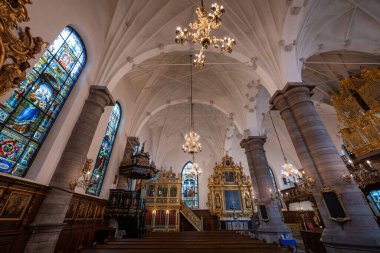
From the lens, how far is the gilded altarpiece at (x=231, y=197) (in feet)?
50.0

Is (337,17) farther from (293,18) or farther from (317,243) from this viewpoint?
(317,243)

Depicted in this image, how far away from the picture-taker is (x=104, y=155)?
998 cm

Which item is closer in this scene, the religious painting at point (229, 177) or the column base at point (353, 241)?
the column base at point (353, 241)

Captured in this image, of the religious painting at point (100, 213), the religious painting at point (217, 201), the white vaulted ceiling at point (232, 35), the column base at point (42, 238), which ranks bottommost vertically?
the column base at point (42, 238)

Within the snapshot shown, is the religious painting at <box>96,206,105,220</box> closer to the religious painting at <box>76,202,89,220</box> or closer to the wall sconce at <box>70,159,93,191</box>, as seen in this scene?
the religious painting at <box>76,202,89,220</box>

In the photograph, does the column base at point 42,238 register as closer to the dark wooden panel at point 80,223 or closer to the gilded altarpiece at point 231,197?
the dark wooden panel at point 80,223

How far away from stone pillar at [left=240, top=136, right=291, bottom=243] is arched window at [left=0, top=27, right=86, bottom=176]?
34.3 feet

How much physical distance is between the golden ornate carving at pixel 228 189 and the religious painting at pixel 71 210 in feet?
41.8

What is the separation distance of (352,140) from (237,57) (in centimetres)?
969

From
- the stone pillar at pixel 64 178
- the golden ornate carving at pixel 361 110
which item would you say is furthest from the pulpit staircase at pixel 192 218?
the golden ornate carving at pixel 361 110

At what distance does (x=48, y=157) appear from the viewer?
5.63 meters

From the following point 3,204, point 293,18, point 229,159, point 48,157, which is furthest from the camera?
point 229,159

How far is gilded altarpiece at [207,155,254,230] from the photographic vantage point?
15.2 meters

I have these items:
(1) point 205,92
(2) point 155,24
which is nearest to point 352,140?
(1) point 205,92
